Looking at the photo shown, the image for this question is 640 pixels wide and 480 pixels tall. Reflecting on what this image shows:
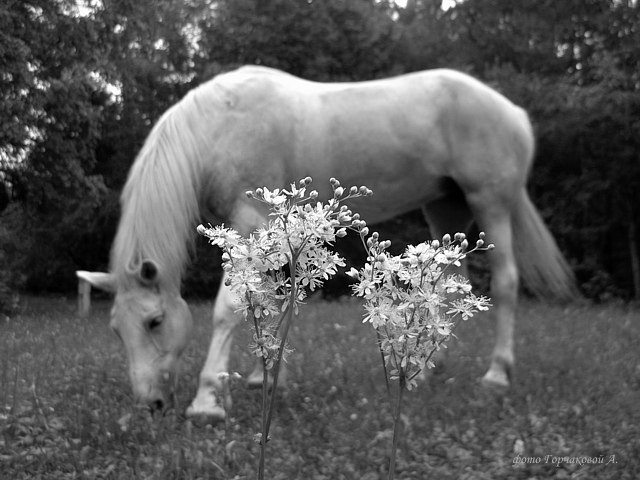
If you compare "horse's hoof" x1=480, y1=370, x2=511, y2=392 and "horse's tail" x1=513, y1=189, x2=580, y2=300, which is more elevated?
"horse's tail" x1=513, y1=189, x2=580, y2=300

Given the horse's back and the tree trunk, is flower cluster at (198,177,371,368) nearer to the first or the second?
the horse's back

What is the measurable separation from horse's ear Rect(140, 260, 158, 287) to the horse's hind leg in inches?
104

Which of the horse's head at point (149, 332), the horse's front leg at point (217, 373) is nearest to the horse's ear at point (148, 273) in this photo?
the horse's head at point (149, 332)

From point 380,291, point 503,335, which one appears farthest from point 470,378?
point 380,291

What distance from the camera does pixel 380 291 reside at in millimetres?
2215

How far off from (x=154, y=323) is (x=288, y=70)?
52.9 feet

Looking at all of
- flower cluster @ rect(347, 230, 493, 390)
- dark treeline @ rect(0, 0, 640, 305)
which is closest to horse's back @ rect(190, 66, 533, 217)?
flower cluster @ rect(347, 230, 493, 390)

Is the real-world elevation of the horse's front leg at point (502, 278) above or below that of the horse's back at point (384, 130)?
below

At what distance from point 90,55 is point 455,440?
506 inches

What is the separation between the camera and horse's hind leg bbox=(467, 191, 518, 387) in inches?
257

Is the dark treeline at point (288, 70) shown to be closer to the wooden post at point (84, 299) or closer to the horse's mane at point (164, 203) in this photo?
the wooden post at point (84, 299)

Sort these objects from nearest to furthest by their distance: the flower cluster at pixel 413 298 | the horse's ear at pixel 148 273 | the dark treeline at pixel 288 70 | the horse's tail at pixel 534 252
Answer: the flower cluster at pixel 413 298 → the horse's ear at pixel 148 273 → the horse's tail at pixel 534 252 → the dark treeline at pixel 288 70

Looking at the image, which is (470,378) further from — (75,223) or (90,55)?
(75,223)

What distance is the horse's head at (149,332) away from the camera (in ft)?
17.0
